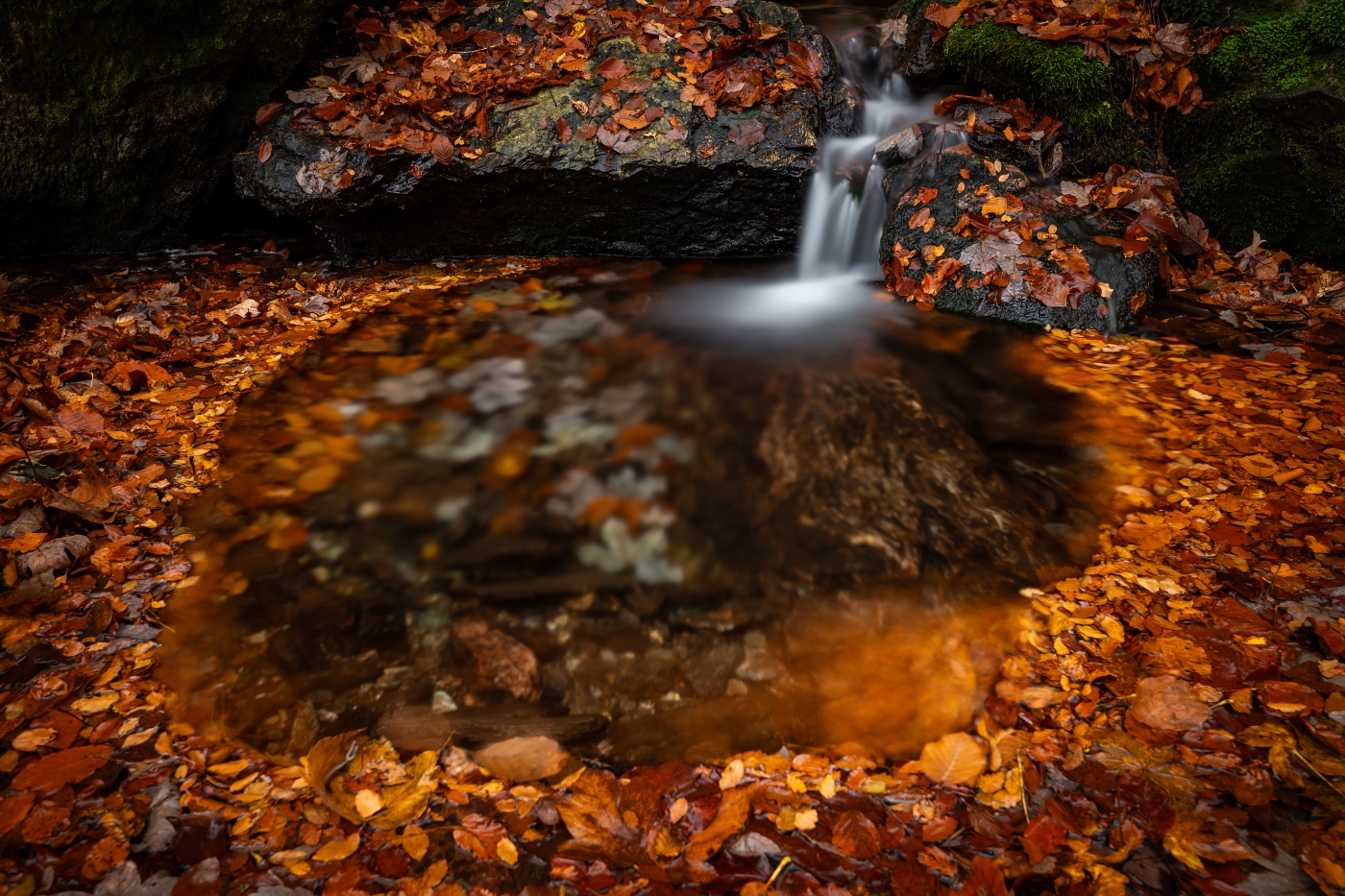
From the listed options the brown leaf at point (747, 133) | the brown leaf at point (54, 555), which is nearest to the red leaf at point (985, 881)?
the brown leaf at point (54, 555)

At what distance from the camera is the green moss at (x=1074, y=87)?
5230 millimetres

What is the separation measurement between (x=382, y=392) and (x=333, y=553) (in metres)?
1.35

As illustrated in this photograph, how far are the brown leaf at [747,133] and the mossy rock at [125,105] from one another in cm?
338

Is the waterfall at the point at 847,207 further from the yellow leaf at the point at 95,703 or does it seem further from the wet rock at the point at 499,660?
the yellow leaf at the point at 95,703

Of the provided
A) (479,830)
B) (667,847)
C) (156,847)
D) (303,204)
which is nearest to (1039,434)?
(667,847)

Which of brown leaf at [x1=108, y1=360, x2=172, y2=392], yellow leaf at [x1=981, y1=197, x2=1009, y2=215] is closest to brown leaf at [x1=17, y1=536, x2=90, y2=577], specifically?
brown leaf at [x1=108, y1=360, x2=172, y2=392]

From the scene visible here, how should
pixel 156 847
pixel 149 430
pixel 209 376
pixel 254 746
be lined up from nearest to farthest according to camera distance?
1. pixel 156 847
2. pixel 254 746
3. pixel 149 430
4. pixel 209 376

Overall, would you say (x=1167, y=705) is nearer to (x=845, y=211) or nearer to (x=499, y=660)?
(x=499, y=660)

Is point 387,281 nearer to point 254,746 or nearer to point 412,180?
point 412,180

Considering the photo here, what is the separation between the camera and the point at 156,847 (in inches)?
70.6

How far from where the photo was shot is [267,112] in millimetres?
5379

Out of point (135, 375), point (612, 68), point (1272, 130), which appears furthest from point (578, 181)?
point (1272, 130)

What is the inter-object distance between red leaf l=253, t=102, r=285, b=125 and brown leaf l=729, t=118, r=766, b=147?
3.57 m

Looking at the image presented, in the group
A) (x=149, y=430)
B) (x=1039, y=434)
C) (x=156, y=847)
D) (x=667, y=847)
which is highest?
(x=1039, y=434)
